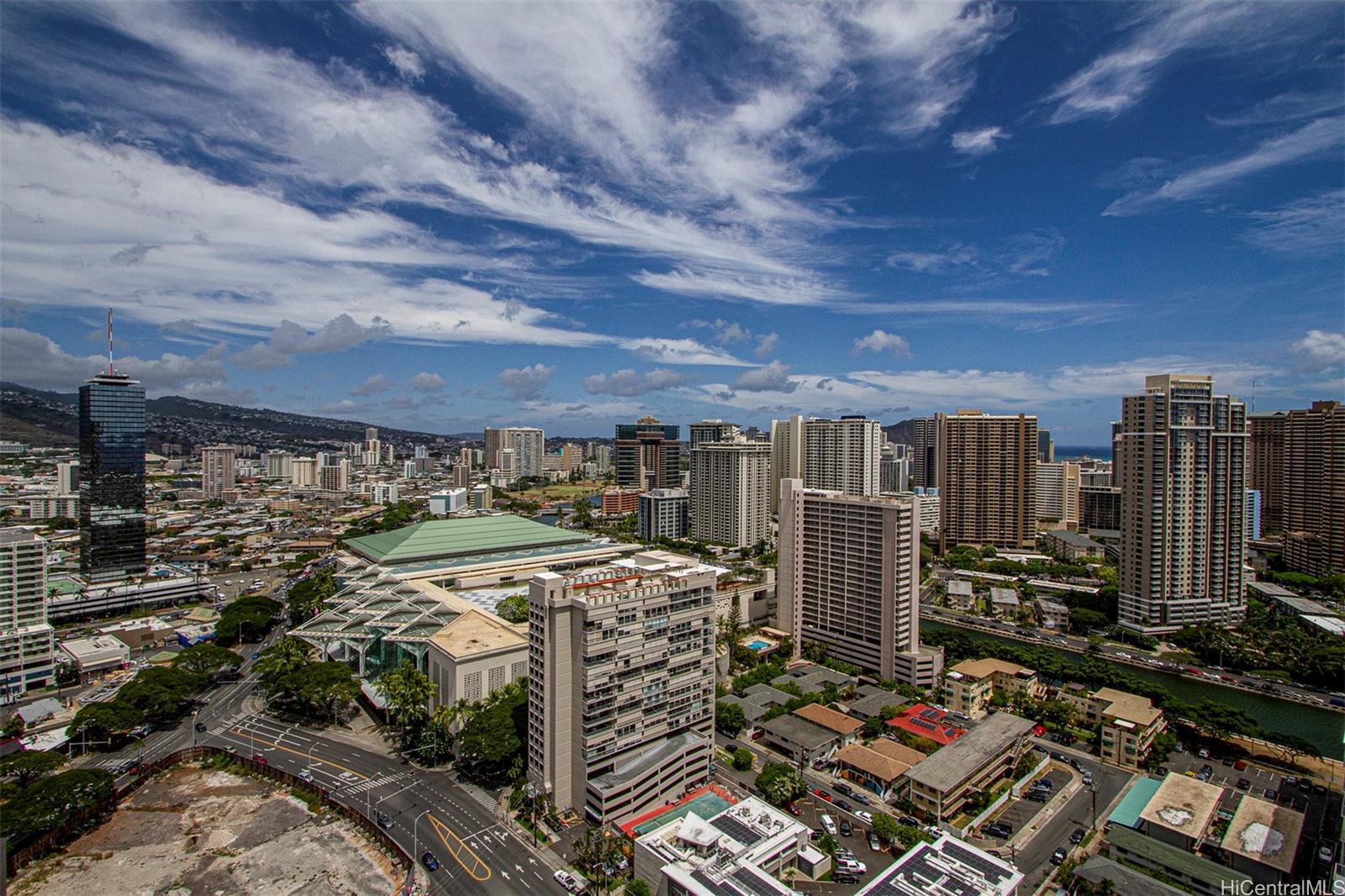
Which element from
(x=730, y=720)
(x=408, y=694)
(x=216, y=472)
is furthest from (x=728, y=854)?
(x=216, y=472)

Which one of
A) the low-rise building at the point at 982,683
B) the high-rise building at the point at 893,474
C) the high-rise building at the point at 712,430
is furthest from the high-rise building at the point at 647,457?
the low-rise building at the point at 982,683

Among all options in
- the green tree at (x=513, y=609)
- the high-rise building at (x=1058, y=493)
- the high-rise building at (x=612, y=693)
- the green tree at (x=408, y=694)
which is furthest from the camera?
the high-rise building at (x=1058, y=493)

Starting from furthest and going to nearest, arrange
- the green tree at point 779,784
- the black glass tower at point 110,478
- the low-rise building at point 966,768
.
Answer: the black glass tower at point 110,478
the green tree at point 779,784
the low-rise building at point 966,768

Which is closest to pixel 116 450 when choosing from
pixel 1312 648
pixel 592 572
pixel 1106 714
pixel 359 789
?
pixel 359 789

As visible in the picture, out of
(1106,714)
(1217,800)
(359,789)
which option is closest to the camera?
(1217,800)

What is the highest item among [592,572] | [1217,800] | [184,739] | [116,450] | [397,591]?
[116,450]

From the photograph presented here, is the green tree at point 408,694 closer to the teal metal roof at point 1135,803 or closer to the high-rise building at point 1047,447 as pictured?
the teal metal roof at point 1135,803

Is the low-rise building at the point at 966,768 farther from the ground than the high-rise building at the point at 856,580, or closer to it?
closer to it

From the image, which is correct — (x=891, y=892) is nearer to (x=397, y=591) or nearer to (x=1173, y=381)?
(x=397, y=591)
